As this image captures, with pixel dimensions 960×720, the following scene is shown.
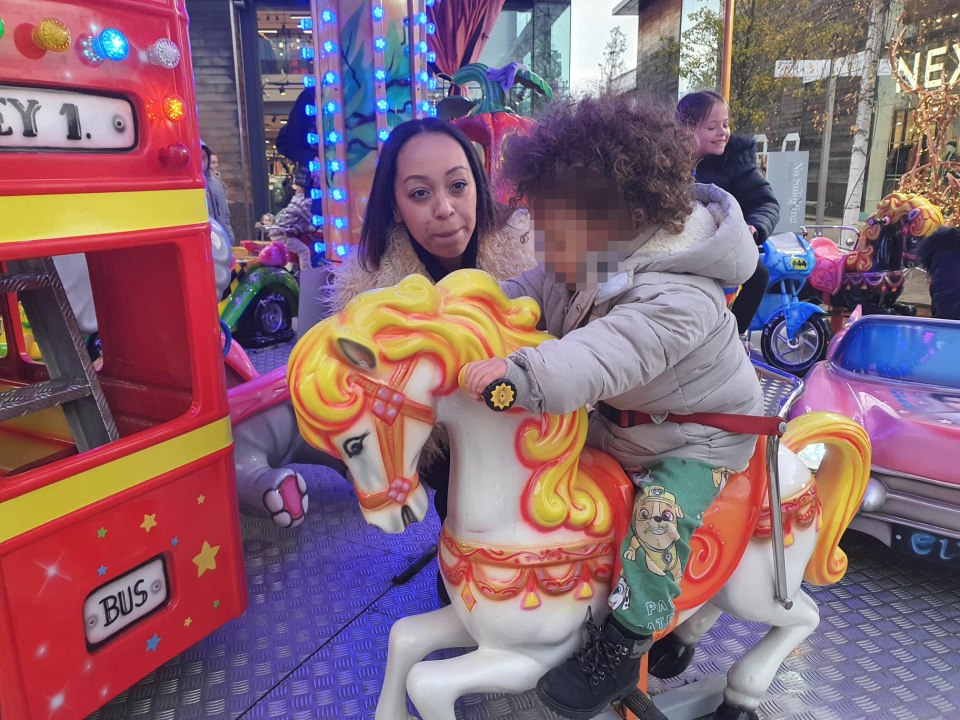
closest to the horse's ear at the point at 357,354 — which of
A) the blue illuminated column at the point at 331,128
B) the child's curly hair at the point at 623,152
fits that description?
the child's curly hair at the point at 623,152

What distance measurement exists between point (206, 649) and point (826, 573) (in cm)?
173

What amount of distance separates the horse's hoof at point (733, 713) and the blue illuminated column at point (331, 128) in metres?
2.16

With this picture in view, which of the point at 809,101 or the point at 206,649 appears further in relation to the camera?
the point at 809,101

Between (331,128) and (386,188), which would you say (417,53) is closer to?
(331,128)

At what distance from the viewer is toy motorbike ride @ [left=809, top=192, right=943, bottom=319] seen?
5.03 metres

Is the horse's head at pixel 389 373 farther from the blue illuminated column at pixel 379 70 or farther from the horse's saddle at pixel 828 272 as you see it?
the horse's saddle at pixel 828 272

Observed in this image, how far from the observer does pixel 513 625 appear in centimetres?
125

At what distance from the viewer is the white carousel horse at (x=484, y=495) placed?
1076mm

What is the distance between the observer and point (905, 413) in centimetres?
243

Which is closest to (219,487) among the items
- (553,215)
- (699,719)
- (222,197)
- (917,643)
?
(553,215)

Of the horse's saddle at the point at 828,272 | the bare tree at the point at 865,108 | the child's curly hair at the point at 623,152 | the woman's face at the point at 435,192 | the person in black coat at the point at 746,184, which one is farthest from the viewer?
the bare tree at the point at 865,108

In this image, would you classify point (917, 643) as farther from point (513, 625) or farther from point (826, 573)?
point (513, 625)

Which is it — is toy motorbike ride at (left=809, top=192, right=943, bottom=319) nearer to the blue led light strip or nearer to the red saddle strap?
the blue led light strip

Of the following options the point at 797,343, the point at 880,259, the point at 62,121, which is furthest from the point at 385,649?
the point at 880,259
